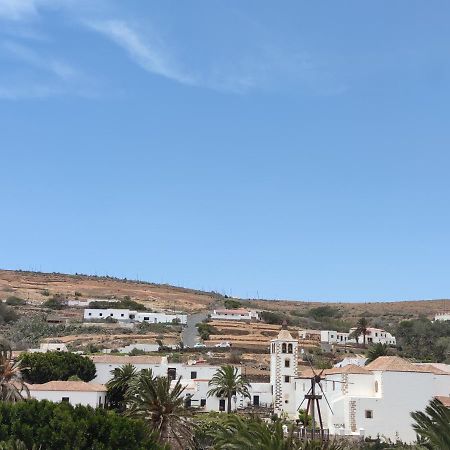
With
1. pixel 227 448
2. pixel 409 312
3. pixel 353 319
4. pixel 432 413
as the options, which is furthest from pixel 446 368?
pixel 409 312

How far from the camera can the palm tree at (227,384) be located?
5728 centimetres

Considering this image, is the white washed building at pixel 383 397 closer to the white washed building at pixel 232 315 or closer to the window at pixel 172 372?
the window at pixel 172 372

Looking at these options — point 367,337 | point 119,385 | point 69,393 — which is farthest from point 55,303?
point 69,393

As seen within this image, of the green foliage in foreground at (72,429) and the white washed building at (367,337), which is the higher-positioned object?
the white washed building at (367,337)

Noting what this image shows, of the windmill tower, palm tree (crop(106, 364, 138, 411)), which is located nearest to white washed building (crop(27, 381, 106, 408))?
palm tree (crop(106, 364, 138, 411))

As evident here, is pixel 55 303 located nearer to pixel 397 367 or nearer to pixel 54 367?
pixel 54 367

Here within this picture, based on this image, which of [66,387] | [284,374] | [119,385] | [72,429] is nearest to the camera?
[72,429]

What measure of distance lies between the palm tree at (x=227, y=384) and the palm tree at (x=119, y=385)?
6.85 meters

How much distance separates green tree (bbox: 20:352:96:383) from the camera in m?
56.9

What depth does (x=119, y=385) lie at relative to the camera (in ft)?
181

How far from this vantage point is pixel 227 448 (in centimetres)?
2636

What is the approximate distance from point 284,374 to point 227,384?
6588 mm

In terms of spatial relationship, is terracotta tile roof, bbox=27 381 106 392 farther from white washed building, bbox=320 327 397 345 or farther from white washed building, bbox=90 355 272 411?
white washed building, bbox=320 327 397 345

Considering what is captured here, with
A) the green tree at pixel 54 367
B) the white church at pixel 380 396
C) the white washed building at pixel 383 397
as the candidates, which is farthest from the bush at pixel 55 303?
the white washed building at pixel 383 397
